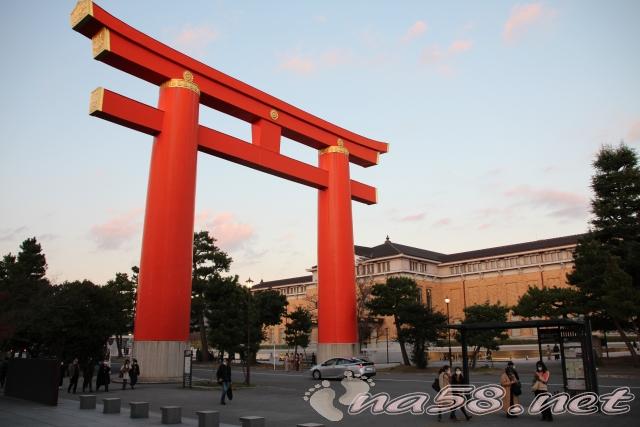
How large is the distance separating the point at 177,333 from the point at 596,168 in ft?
99.4

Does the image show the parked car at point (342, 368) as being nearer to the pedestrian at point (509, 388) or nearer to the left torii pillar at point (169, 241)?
the left torii pillar at point (169, 241)

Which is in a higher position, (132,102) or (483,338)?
(132,102)

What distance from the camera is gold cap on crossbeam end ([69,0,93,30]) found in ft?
67.9

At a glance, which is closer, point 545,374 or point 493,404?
point 545,374

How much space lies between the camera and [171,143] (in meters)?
23.7

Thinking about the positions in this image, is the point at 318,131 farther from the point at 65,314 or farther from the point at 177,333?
the point at 65,314

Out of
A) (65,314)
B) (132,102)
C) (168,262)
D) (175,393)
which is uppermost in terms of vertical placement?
(132,102)

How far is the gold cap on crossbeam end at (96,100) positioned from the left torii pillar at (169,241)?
3289 mm

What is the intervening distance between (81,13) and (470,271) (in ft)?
210

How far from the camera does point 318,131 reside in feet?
104

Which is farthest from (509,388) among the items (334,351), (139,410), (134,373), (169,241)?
(334,351)

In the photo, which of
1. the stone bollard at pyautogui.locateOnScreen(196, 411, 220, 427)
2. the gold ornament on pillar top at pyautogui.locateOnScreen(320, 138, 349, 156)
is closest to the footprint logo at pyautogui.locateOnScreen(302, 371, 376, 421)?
the stone bollard at pyautogui.locateOnScreen(196, 411, 220, 427)

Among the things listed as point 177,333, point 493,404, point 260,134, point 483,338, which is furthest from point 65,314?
point 483,338

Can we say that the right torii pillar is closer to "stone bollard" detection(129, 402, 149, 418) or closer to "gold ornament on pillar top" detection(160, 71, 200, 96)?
"gold ornament on pillar top" detection(160, 71, 200, 96)
